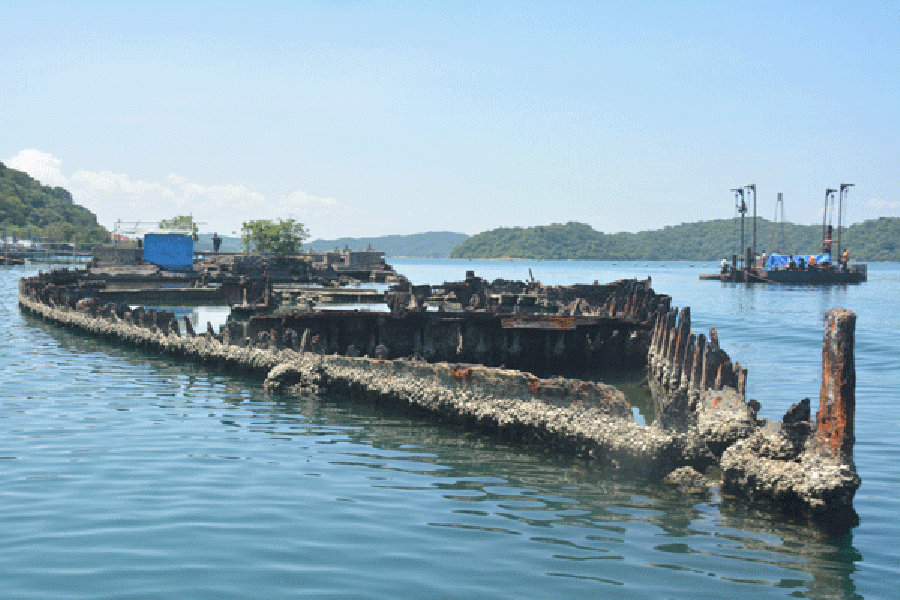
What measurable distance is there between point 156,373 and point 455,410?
11645 mm

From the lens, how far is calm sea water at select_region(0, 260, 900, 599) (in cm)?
798

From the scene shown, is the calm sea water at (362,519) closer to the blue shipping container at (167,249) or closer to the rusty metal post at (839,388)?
the rusty metal post at (839,388)

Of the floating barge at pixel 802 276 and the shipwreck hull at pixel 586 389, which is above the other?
the floating barge at pixel 802 276

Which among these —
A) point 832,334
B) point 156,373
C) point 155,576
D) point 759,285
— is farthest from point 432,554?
point 759,285

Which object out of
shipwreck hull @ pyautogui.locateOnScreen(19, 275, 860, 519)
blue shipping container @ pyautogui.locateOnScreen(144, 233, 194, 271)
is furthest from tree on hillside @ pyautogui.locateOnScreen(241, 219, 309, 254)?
shipwreck hull @ pyautogui.locateOnScreen(19, 275, 860, 519)

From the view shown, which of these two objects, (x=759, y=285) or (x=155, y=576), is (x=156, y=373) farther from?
(x=759, y=285)

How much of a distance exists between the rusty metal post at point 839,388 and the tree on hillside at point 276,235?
402 ft

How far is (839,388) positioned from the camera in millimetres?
9758

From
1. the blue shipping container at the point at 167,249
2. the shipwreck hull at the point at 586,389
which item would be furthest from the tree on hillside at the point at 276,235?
the shipwreck hull at the point at 586,389

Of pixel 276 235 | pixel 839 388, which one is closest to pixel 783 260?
pixel 276 235

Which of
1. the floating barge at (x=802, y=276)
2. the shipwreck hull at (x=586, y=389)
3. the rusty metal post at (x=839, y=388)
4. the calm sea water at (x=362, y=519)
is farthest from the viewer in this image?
the floating barge at (x=802, y=276)

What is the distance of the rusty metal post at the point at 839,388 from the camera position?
9742mm

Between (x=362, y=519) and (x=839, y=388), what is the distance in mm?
6190

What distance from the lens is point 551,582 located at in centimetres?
799
